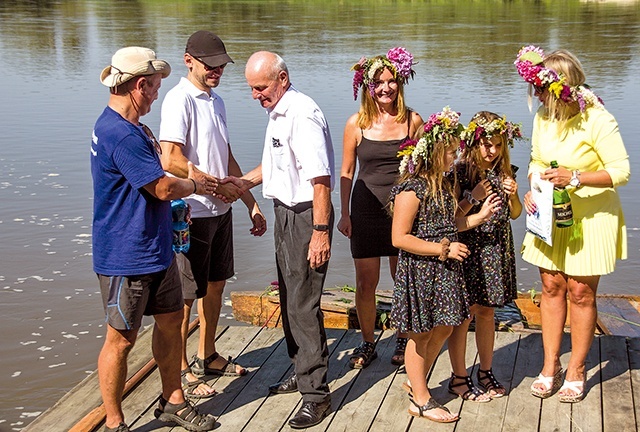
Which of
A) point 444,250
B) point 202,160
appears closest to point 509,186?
point 444,250

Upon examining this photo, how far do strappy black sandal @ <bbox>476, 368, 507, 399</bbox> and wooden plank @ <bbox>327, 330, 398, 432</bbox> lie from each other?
50 centimetres

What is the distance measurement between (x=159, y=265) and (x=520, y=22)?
28.0m

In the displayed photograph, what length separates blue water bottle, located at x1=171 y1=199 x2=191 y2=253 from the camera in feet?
15.4

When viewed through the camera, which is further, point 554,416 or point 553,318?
point 553,318

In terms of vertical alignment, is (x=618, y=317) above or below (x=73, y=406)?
below

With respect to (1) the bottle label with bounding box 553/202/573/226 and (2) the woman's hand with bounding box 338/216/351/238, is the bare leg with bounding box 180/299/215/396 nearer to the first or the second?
(2) the woman's hand with bounding box 338/216/351/238

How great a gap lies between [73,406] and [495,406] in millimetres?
2218

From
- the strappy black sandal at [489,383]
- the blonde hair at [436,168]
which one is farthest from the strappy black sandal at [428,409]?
the blonde hair at [436,168]

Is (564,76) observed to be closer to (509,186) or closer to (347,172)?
(509,186)

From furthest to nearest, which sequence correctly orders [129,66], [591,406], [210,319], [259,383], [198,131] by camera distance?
[210,319], [259,383], [198,131], [591,406], [129,66]

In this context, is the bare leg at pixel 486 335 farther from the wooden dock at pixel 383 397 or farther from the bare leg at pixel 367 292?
the bare leg at pixel 367 292

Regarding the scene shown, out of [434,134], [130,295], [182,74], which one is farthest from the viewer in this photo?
[182,74]

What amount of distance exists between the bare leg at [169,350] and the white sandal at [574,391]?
76.8 inches

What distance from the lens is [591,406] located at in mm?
4797
